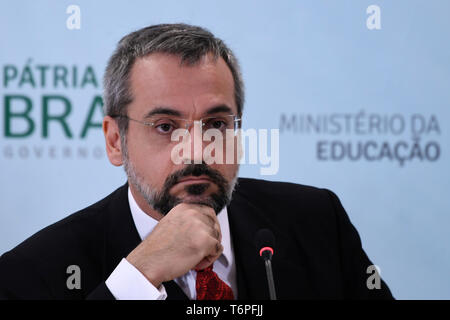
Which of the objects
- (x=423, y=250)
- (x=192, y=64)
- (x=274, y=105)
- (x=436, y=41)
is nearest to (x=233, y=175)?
(x=192, y=64)

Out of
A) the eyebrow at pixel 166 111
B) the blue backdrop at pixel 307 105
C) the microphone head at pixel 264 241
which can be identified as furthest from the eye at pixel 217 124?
the blue backdrop at pixel 307 105

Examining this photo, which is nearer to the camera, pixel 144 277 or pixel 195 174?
pixel 144 277

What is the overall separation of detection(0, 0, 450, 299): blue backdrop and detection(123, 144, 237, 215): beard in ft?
2.49

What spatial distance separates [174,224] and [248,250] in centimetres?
38

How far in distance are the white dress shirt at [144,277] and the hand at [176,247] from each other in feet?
0.08

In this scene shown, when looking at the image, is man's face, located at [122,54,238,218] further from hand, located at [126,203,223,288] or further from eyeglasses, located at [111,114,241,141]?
hand, located at [126,203,223,288]

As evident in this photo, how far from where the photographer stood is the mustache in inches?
66.6

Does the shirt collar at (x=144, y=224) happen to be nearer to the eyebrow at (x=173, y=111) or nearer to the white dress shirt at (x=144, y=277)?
the white dress shirt at (x=144, y=277)

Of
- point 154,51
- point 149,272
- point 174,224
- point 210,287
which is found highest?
point 154,51

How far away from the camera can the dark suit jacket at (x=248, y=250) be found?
67.1 inches

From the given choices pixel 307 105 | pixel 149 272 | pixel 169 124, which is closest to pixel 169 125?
pixel 169 124

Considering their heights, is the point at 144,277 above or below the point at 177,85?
below

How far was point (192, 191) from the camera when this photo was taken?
66.7 inches

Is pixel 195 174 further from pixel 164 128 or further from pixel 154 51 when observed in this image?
pixel 154 51
